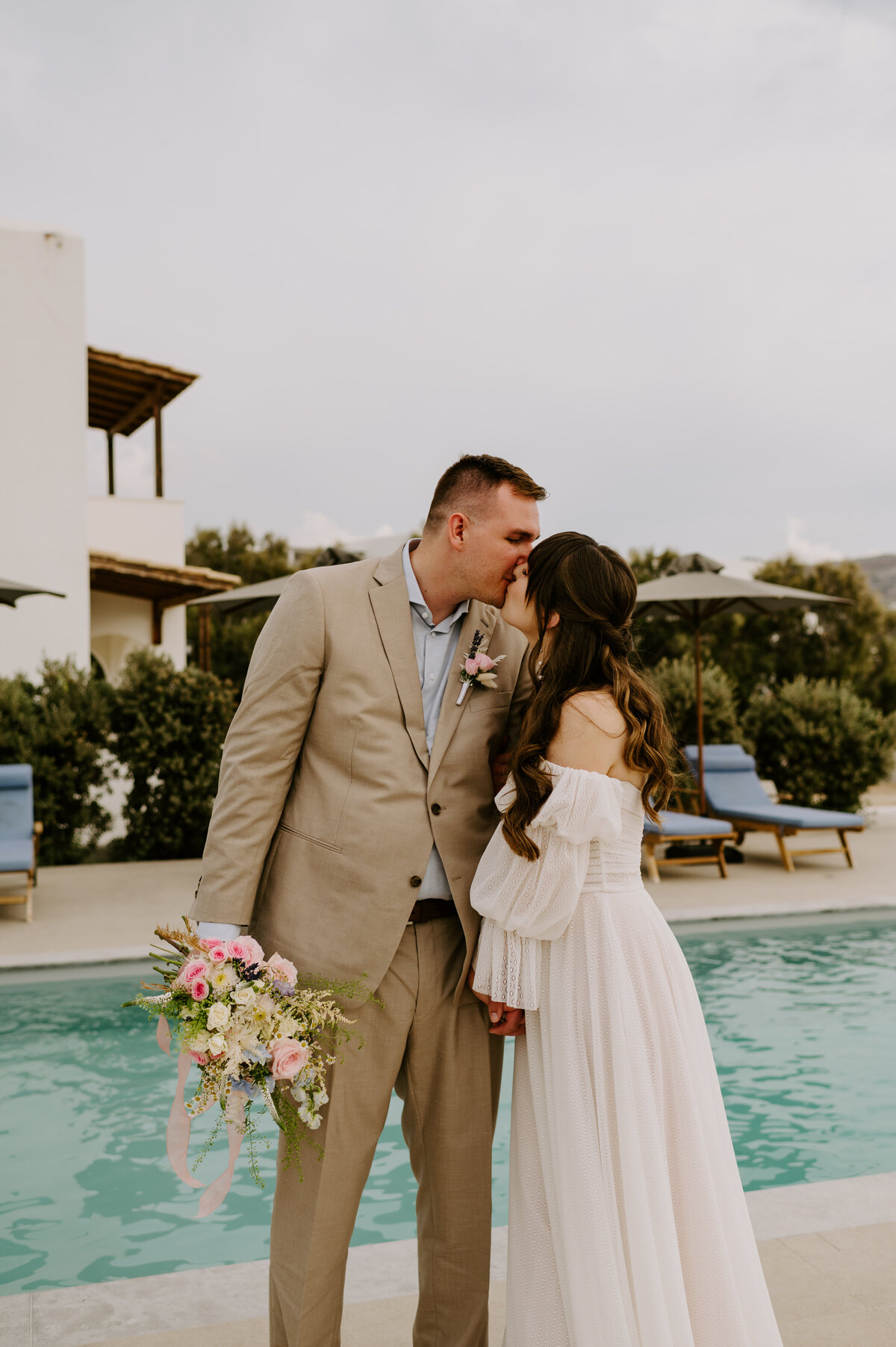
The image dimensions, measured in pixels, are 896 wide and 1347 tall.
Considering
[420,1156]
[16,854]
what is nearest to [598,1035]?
[420,1156]

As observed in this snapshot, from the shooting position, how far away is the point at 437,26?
11531 millimetres

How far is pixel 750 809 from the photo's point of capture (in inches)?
416

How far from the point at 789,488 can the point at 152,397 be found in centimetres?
2913

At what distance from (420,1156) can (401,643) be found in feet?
3.87

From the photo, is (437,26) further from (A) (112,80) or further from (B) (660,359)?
(B) (660,359)

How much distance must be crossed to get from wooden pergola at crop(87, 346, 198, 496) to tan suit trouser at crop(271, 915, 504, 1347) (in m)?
13.5

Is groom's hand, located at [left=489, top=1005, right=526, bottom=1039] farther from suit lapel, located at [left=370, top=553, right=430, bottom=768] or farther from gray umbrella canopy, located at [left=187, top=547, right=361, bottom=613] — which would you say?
gray umbrella canopy, located at [left=187, top=547, right=361, bottom=613]

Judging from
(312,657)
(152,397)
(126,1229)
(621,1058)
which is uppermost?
(152,397)

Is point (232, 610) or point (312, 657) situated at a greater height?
point (232, 610)

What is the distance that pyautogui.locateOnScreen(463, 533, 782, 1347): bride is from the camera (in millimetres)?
2096

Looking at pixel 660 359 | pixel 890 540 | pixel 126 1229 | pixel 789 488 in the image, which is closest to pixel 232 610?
pixel 126 1229

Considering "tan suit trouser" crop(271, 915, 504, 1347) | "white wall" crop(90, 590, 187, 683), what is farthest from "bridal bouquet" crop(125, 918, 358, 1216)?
"white wall" crop(90, 590, 187, 683)

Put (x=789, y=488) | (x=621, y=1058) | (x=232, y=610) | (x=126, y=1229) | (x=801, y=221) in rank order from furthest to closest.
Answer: (x=789, y=488) → (x=801, y=221) → (x=232, y=610) → (x=126, y=1229) → (x=621, y=1058)

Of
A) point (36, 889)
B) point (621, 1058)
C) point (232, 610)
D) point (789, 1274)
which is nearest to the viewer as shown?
point (621, 1058)
